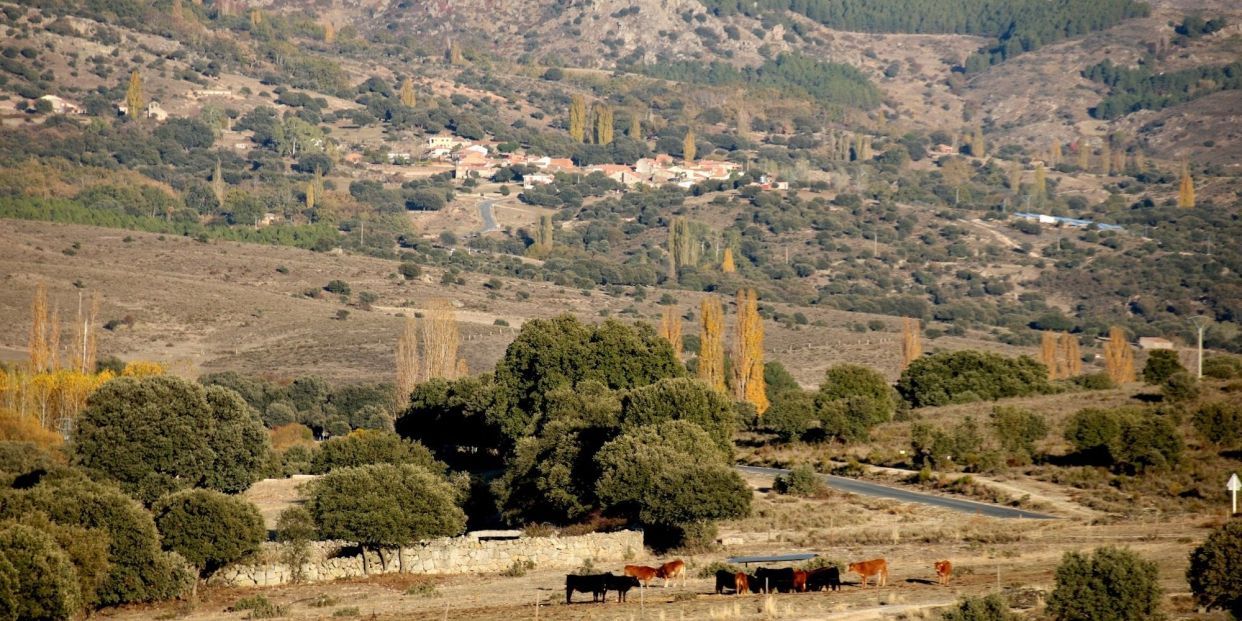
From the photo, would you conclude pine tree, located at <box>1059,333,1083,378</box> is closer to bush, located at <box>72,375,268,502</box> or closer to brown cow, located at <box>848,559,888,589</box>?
bush, located at <box>72,375,268,502</box>

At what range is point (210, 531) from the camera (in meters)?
47.5

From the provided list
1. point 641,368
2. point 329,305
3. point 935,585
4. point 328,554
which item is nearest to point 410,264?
point 329,305

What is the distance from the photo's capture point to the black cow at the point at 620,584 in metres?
41.0

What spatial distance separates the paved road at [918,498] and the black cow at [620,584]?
17509 mm

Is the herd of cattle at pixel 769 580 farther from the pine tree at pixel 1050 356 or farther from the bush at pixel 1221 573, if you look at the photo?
the pine tree at pixel 1050 356

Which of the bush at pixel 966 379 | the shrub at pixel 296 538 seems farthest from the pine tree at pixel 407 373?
the shrub at pixel 296 538

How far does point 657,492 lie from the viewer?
52.4 metres

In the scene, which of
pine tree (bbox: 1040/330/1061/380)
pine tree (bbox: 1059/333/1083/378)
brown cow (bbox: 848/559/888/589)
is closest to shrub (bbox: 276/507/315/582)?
brown cow (bbox: 848/559/888/589)

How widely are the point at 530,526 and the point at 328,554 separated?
10386 millimetres

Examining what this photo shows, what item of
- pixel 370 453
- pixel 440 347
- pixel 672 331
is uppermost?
pixel 672 331

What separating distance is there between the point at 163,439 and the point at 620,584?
29.0 meters

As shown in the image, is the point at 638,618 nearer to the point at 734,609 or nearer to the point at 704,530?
the point at 734,609

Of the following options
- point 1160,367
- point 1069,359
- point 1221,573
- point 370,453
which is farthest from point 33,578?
point 1069,359

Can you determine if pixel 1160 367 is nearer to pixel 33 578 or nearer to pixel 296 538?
pixel 296 538
